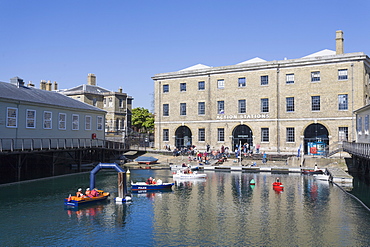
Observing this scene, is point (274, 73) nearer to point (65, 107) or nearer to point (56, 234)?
point (65, 107)

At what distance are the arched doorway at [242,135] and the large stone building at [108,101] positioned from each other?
2939 centimetres

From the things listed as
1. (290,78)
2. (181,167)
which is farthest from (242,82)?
(181,167)

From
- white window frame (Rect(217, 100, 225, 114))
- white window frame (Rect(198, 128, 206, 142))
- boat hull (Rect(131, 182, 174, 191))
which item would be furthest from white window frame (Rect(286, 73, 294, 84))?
boat hull (Rect(131, 182, 174, 191))

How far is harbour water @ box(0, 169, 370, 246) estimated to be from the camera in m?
20.0

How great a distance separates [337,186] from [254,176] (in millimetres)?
10527

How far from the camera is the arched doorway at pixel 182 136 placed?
61938mm

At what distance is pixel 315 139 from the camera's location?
52.1 metres

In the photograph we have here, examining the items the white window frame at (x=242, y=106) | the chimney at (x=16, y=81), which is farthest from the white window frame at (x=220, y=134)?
the chimney at (x=16, y=81)

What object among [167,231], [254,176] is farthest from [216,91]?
[167,231]

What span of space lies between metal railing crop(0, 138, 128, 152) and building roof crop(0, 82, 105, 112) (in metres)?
4.33

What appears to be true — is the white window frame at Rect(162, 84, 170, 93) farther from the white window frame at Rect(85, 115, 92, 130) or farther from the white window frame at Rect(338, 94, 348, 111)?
the white window frame at Rect(338, 94, 348, 111)

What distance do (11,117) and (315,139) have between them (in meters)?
40.1

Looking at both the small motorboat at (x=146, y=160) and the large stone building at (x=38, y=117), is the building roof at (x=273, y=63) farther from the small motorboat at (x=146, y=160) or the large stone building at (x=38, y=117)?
the large stone building at (x=38, y=117)

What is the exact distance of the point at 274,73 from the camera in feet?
178
